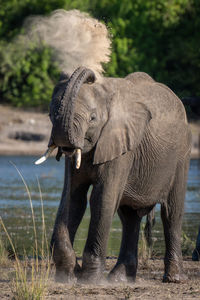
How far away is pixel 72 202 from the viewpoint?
8.05m

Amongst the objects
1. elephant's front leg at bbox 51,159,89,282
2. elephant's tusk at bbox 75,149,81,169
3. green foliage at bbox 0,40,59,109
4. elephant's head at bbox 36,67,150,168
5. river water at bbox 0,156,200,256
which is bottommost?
green foliage at bbox 0,40,59,109

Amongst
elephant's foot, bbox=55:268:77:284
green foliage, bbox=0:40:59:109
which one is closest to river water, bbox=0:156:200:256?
elephant's foot, bbox=55:268:77:284

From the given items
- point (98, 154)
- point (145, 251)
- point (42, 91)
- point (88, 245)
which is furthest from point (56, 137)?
point (42, 91)

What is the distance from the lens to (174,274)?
884 centimetres

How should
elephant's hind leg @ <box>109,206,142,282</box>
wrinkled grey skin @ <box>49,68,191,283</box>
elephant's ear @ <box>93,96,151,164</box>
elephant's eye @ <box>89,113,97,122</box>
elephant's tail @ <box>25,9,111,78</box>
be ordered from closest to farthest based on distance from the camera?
wrinkled grey skin @ <box>49,68,191,283</box>, elephant's eye @ <box>89,113,97,122</box>, elephant's ear @ <box>93,96,151,164</box>, elephant's tail @ <box>25,9,111,78</box>, elephant's hind leg @ <box>109,206,142,282</box>

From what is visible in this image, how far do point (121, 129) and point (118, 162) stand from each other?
27 cm

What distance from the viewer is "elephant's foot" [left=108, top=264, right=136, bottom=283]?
28.3 ft

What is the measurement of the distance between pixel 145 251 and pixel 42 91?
22.2 meters

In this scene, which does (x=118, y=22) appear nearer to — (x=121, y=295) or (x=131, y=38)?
(x=131, y=38)

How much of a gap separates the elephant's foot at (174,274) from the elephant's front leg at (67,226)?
3.87ft

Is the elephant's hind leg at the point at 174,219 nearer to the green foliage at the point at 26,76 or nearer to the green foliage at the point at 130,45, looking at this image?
the green foliage at the point at 130,45

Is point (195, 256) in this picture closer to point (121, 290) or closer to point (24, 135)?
point (121, 290)

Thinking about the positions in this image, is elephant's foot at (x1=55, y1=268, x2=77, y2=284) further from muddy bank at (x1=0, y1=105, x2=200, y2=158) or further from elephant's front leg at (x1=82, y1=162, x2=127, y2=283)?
muddy bank at (x1=0, y1=105, x2=200, y2=158)

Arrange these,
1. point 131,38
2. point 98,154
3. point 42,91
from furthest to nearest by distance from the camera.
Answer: point 131,38
point 42,91
point 98,154
